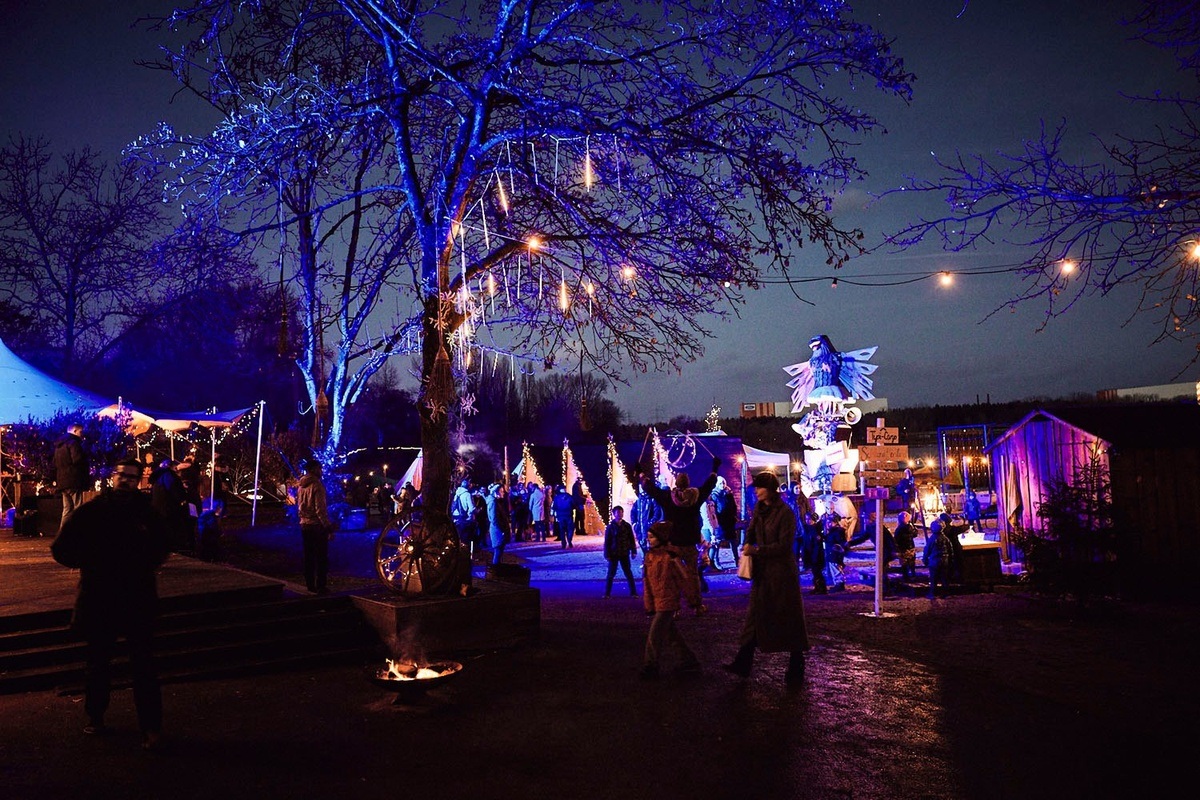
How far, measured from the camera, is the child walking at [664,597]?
280 inches

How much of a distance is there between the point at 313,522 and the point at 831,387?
622 inches

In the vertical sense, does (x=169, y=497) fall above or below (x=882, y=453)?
below

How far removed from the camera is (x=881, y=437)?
39.0ft

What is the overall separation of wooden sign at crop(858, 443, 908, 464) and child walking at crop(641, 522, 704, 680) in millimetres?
5239

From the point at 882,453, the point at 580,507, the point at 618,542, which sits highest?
→ the point at 882,453

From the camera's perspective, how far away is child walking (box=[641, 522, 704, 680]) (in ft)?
23.3

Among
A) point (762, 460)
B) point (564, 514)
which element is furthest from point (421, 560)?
point (762, 460)

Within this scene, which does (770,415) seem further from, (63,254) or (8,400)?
(8,400)

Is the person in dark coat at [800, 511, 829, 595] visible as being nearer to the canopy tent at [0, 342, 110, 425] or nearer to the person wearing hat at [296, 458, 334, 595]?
the person wearing hat at [296, 458, 334, 595]

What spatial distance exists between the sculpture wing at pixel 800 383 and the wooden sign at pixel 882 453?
37.1 feet

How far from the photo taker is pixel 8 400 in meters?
17.0

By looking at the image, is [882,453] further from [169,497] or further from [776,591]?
[169,497]


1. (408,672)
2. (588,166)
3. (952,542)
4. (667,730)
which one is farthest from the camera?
(952,542)

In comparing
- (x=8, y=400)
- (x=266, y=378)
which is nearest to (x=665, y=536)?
(x=8, y=400)
